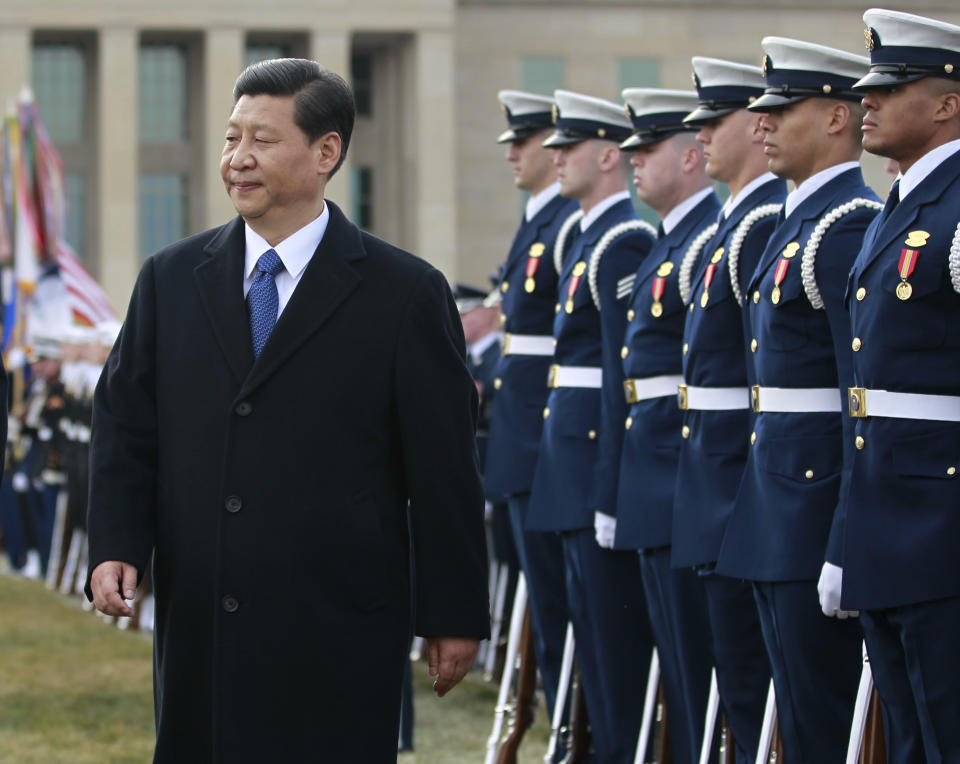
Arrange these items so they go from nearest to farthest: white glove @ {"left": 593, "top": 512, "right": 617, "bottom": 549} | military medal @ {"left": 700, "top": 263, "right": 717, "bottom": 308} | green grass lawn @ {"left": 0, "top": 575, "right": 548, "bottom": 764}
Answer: military medal @ {"left": 700, "top": 263, "right": 717, "bottom": 308}, white glove @ {"left": 593, "top": 512, "right": 617, "bottom": 549}, green grass lawn @ {"left": 0, "top": 575, "right": 548, "bottom": 764}

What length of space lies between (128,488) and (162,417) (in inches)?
6.3

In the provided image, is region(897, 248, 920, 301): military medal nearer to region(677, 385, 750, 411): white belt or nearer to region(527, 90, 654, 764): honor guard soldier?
region(677, 385, 750, 411): white belt

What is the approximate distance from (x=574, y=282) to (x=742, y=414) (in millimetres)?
1344

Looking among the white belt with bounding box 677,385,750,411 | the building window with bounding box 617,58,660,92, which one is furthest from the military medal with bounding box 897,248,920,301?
the building window with bounding box 617,58,660,92

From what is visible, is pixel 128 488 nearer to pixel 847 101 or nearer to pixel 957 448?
pixel 957 448

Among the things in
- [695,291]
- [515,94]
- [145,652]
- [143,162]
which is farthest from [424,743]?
[143,162]

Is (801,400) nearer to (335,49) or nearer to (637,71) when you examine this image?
(335,49)

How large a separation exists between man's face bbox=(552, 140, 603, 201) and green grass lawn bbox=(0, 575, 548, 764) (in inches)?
82.7

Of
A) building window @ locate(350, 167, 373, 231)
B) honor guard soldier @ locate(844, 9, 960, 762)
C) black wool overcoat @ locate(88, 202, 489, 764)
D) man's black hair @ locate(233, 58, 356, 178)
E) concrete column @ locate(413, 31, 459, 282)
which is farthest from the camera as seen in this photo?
building window @ locate(350, 167, 373, 231)

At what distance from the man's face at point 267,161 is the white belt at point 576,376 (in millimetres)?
2552

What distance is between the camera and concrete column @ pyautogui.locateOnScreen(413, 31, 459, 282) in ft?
164

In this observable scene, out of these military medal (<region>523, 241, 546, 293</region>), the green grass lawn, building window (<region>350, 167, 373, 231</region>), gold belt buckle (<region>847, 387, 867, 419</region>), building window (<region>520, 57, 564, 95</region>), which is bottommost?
building window (<region>350, 167, 373, 231</region>)

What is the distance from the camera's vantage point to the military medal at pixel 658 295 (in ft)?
20.2

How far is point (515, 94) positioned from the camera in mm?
7551
